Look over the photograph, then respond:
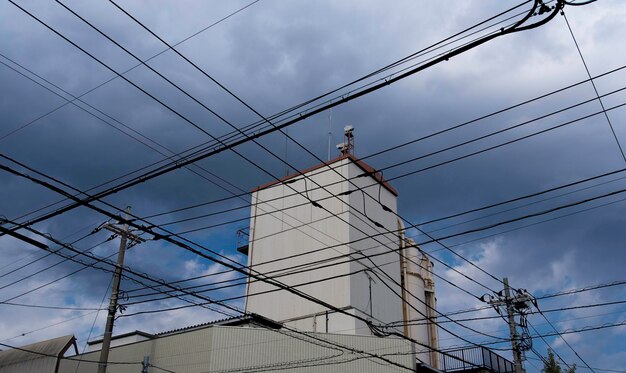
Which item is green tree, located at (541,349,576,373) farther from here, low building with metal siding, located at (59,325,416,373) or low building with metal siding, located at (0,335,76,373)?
low building with metal siding, located at (0,335,76,373)

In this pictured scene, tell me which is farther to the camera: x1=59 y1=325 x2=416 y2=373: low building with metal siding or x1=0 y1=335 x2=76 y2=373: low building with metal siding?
x1=0 y1=335 x2=76 y2=373: low building with metal siding

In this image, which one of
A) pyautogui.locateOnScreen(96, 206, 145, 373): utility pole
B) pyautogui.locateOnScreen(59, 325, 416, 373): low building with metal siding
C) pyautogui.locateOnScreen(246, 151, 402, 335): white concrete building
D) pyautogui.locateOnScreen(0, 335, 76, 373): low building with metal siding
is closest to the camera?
pyautogui.locateOnScreen(96, 206, 145, 373): utility pole

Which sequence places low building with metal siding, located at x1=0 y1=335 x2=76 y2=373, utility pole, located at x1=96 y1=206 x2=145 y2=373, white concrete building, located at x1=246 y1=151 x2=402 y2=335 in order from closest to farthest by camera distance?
utility pole, located at x1=96 y1=206 x2=145 y2=373
white concrete building, located at x1=246 y1=151 x2=402 y2=335
low building with metal siding, located at x1=0 y1=335 x2=76 y2=373

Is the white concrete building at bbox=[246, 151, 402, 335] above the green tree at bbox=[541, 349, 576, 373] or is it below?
above

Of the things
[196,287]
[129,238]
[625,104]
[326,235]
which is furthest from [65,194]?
[326,235]

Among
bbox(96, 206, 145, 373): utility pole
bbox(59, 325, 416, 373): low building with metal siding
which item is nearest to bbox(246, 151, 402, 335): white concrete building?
bbox(59, 325, 416, 373): low building with metal siding

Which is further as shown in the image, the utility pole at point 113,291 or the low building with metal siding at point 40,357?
the low building with metal siding at point 40,357

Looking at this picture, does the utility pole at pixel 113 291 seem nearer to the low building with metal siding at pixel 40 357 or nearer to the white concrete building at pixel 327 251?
the white concrete building at pixel 327 251

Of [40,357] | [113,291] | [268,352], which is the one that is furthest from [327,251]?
[40,357]

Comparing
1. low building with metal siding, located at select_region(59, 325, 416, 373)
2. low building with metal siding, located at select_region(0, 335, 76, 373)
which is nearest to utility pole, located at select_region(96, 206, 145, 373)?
low building with metal siding, located at select_region(59, 325, 416, 373)

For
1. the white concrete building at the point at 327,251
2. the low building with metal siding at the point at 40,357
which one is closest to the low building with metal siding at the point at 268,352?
the white concrete building at the point at 327,251

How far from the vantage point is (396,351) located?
28.6 meters

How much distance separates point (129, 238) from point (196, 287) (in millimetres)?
9161

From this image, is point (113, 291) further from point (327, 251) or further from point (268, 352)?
point (327, 251)
